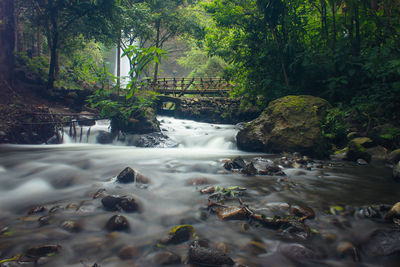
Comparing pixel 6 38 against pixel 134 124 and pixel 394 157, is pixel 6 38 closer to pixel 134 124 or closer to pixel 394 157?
pixel 134 124

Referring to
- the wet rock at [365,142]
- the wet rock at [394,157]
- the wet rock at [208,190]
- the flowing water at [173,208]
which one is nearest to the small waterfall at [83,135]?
the flowing water at [173,208]

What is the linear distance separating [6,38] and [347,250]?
14.6 m

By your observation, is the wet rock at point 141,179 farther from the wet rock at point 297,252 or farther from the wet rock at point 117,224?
the wet rock at point 297,252

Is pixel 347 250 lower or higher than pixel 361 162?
lower

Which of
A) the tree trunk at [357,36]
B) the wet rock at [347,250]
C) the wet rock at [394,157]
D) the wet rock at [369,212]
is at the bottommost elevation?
the wet rock at [347,250]

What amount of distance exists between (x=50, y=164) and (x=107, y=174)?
48.8 inches

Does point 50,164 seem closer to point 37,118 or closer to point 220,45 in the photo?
point 37,118

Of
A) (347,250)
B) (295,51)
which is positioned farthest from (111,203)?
(295,51)

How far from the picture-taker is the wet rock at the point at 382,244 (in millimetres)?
1915

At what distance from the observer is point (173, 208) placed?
290 centimetres

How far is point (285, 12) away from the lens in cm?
905

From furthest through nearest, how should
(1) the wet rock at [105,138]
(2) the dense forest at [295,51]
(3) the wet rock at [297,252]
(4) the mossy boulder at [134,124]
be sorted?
(1) the wet rock at [105,138], (4) the mossy boulder at [134,124], (2) the dense forest at [295,51], (3) the wet rock at [297,252]

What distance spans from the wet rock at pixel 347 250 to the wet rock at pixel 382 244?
90 millimetres

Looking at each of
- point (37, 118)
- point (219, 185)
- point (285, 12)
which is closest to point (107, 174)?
point (219, 185)
